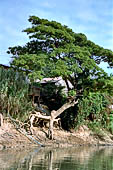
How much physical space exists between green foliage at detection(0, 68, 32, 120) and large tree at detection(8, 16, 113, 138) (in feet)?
1.99

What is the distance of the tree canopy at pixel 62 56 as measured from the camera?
580 inches

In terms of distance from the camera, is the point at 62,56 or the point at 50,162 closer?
the point at 50,162

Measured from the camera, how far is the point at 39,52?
16.1 m

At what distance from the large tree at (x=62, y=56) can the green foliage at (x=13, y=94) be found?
1.99 feet

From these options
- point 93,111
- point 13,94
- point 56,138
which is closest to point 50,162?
point 13,94

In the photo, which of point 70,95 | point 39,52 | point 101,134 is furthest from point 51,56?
point 101,134

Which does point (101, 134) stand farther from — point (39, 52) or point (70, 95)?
point (39, 52)

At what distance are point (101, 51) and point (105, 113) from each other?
16.9 ft

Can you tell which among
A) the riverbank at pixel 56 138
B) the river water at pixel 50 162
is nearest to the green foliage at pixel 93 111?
the riverbank at pixel 56 138

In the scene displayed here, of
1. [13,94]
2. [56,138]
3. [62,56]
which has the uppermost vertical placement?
[62,56]

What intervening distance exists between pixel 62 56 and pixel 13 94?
128 inches

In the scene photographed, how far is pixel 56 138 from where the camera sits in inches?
630

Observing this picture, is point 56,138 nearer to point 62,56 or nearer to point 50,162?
point 62,56

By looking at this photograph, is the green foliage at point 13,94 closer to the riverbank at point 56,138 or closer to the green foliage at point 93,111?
the riverbank at point 56,138
